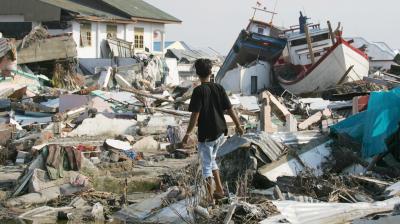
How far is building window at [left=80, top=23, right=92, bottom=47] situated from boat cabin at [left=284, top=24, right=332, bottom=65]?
32.0 feet

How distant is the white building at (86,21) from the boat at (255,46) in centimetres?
527

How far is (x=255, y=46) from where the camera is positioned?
33469mm

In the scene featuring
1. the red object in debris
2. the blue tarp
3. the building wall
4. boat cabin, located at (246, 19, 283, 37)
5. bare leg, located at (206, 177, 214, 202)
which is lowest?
the red object in debris

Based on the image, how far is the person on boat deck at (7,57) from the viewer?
23.6 metres

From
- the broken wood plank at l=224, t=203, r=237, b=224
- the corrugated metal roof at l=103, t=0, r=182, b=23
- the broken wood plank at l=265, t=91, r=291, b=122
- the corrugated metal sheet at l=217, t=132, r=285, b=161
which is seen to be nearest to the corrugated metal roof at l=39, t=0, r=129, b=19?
the corrugated metal roof at l=103, t=0, r=182, b=23

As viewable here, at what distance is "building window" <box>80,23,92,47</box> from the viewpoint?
3170 centimetres

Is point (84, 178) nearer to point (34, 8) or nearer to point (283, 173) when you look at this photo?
point (283, 173)

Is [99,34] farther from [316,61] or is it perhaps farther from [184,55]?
[316,61]

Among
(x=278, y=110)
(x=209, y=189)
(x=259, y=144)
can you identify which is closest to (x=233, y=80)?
(x=278, y=110)

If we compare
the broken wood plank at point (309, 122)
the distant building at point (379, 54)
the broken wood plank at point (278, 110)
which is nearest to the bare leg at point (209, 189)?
the broken wood plank at point (309, 122)

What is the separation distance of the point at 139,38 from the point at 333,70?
1227 cm

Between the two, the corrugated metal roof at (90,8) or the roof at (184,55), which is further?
the roof at (184,55)

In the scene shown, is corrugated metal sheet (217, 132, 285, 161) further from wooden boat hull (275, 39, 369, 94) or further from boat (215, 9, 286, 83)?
boat (215, 9, 286, 83)

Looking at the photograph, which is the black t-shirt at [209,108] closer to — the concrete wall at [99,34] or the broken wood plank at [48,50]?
the broken wood plank at [48,50]
